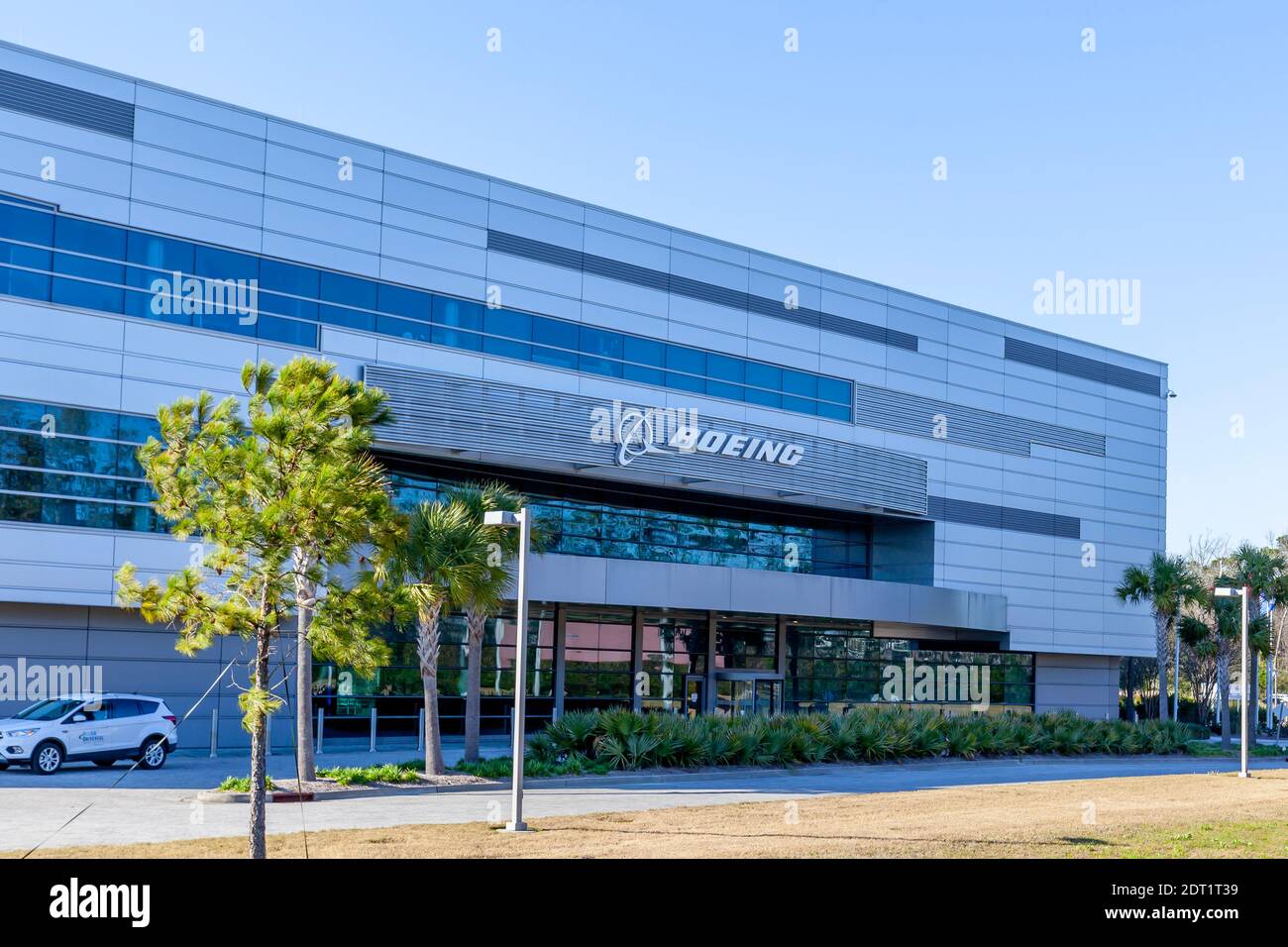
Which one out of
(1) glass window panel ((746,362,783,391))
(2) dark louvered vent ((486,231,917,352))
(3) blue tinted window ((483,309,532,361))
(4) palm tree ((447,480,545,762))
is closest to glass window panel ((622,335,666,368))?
(2) dark louvered vent ((486,231,917,352))

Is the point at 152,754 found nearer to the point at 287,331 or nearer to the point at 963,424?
the point at 287,331

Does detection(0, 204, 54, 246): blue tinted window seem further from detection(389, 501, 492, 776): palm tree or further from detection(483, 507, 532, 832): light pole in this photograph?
detection(483, 507, 532, 832): light pole

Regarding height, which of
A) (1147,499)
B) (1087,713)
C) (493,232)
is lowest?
(1087,713)

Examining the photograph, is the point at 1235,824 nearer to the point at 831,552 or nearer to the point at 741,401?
the point at 741,401

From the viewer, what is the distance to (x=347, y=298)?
3431cm

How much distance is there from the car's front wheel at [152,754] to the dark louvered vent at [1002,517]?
29.9m

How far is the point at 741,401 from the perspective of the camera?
42750 mm

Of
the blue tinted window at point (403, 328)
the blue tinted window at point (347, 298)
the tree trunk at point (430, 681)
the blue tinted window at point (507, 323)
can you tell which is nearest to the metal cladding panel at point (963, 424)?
the blue tinted window at point (507, 323)

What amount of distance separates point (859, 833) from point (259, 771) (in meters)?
7.97

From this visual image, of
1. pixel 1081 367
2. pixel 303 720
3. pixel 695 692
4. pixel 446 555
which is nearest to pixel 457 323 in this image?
pixel 446 555

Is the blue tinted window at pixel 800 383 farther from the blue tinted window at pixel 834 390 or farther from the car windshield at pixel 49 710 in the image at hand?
the car windshield at pixel 49 710

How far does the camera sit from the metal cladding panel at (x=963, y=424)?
47000 mm
